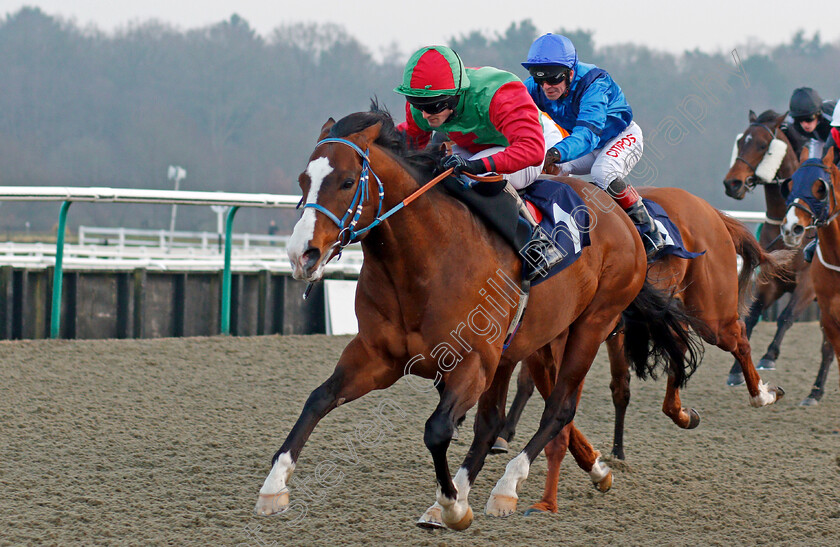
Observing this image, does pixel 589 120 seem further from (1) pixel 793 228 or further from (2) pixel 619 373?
(1) pixel 793 228

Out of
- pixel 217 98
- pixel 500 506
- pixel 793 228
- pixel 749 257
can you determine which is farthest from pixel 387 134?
pixel 217 98

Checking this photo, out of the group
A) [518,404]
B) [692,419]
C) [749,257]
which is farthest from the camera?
[749,257]

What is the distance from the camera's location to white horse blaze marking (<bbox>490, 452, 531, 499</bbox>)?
3342mm

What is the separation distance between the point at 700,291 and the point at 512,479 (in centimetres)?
208

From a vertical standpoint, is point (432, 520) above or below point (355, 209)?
below

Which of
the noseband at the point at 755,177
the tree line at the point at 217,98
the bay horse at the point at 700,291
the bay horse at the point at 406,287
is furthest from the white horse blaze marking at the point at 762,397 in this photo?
the tree line at the point at 217,98

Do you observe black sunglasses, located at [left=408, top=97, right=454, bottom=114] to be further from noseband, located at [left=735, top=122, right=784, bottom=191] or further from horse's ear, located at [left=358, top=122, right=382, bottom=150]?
noseband, located at [left=735, top=122, right=784, bottom=191]

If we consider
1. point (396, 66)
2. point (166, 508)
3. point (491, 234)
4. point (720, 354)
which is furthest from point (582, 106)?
point (396, 66)

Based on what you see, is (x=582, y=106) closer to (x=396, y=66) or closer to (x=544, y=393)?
(x=544, y=393)

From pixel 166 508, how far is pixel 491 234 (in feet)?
5.14

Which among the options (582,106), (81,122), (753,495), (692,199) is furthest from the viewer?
(81,122)

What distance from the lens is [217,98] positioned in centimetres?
4728

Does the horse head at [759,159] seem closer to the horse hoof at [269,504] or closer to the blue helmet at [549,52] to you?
the blue helmet at [549,52]

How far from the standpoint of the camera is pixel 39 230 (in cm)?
3159
